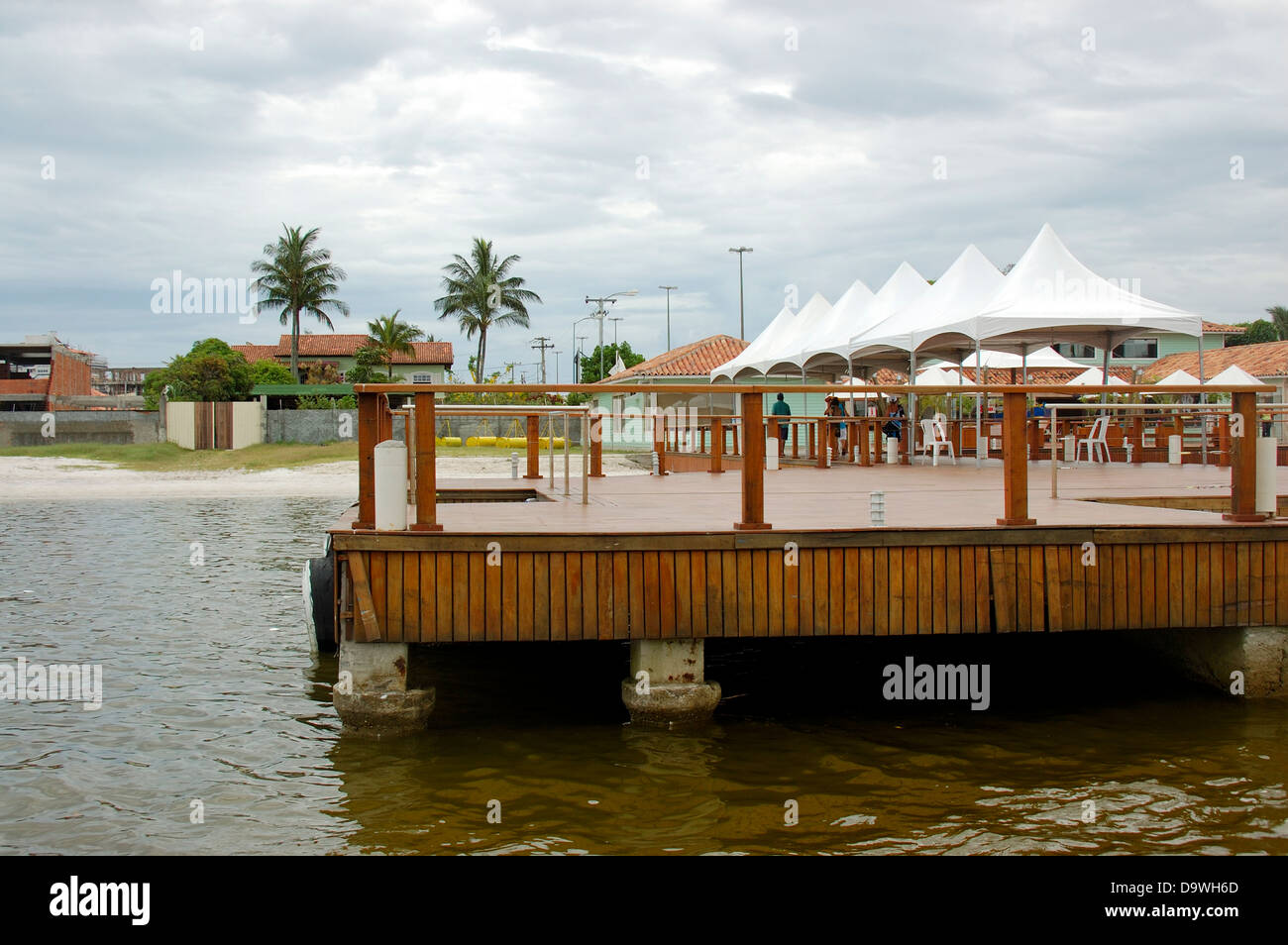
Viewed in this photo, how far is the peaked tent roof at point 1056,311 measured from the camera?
15.2 meters

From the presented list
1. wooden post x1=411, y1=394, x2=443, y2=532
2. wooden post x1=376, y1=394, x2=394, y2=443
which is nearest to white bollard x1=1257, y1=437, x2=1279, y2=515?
wooden post x1=411, y1=394, x2=443, y2=532

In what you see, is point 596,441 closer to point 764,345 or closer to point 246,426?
point 764,345

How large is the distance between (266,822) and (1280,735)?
6424 millimetres

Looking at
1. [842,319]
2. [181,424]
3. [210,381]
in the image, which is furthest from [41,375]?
[842,319]

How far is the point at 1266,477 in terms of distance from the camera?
750 cm

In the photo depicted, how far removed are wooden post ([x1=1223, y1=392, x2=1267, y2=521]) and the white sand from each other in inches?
920

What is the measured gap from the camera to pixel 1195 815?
5.76 metres

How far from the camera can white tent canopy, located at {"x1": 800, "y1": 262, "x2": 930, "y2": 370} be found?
21.2 meters

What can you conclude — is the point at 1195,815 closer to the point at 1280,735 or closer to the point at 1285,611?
the point at 1280,735

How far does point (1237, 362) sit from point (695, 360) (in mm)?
24931
